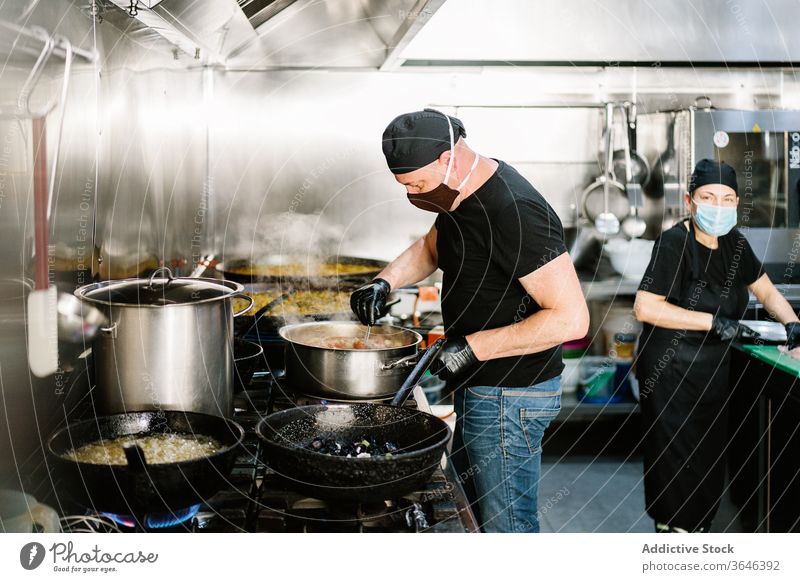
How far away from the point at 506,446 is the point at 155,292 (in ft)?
2.34

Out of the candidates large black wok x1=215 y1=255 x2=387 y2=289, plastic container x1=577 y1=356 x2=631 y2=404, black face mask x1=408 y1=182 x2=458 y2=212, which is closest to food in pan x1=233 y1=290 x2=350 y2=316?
large black wok x1=215 y1=255 x2=387 y2=289

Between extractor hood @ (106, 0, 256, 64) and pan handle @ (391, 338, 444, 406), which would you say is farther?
extractor hood @ (106, 0, 256, 64)

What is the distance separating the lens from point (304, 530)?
91 centimetres

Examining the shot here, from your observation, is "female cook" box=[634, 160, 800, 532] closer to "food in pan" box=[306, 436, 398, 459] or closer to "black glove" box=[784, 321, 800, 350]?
"black glove" box=[784, 321, 800, 350]

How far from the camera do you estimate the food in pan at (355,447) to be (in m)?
0.98

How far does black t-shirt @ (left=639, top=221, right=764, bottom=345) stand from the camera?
187cm

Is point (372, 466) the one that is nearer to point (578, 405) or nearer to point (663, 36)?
point (578, 405)

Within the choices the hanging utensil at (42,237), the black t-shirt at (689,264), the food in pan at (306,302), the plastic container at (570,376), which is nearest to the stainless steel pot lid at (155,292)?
the hanging utensil at (42,237)

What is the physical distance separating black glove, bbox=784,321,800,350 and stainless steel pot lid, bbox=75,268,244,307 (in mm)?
1462

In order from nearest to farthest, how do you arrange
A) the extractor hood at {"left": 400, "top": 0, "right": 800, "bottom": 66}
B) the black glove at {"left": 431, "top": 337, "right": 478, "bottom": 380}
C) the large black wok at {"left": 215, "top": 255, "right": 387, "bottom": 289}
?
the black glove at {"left": 431, "top": 337, "right": 478, "bottom": 380}
the large black wok at {"left": 215, "top": 255, "right": 387, "bottom": 289}
the extractor hood at {"left": 400, "top": 0, "right": 800, "bottom": 66}

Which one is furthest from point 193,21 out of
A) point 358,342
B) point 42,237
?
point 358,342

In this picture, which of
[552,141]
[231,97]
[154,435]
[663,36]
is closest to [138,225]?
[154,435]

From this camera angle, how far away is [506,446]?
139 cm
